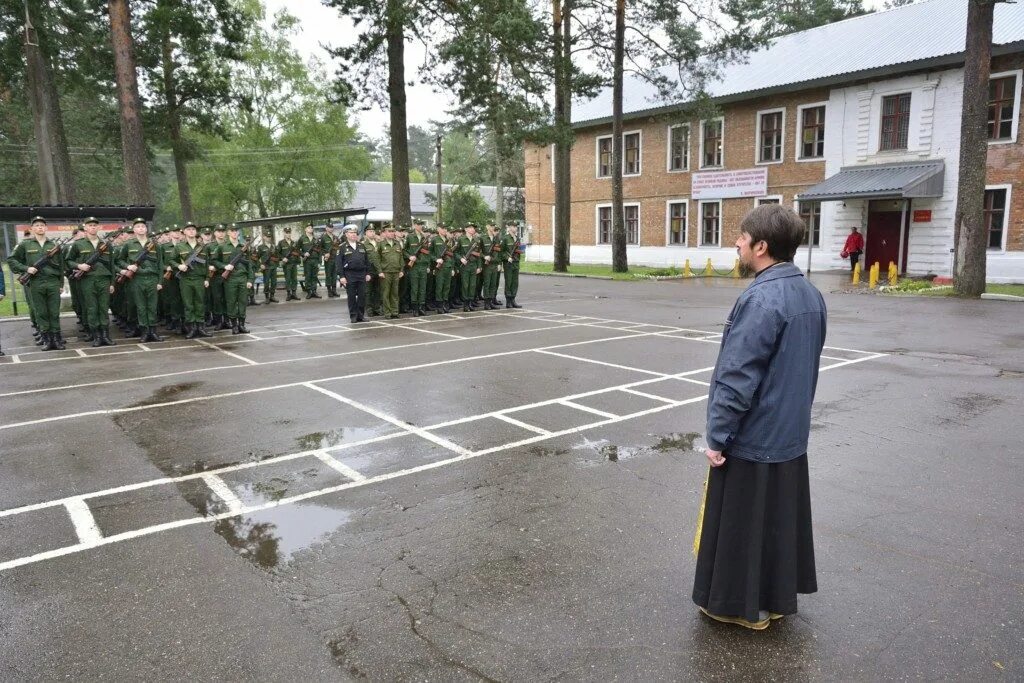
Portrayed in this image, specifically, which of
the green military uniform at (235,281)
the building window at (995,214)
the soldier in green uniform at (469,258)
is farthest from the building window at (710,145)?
the green military uniform at (235,281)

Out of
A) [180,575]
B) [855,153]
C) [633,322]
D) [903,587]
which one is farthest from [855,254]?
[180,575]

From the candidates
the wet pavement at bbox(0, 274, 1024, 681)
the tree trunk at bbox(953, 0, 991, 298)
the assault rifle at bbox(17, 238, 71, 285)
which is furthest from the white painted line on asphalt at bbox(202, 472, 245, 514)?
the tree trunk at bbox(953, 0, 991, 298)

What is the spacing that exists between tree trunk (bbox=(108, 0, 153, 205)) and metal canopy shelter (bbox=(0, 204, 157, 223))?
163 cm

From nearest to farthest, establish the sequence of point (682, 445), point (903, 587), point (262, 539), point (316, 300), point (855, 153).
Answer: point (903, 587), point (262, 539), point (682, 445), point (316, 300), point (855, 153)

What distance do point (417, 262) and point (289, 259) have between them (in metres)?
6.80

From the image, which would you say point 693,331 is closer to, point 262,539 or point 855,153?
point 262,539

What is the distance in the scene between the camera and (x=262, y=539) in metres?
4.66

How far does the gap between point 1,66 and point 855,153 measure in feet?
101

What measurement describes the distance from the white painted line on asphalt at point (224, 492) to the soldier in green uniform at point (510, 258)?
1251cm

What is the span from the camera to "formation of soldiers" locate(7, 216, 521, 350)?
1240 centimetres

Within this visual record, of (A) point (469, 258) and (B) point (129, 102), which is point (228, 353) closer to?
(A) point (469, 258)

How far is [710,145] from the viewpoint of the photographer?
33.1m

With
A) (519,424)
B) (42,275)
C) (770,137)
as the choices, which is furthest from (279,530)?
(770,137)

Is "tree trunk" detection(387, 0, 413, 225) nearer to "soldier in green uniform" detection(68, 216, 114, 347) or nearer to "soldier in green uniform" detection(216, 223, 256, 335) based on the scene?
"soldier in green uniform" detection(216, 223, 256, 335)
